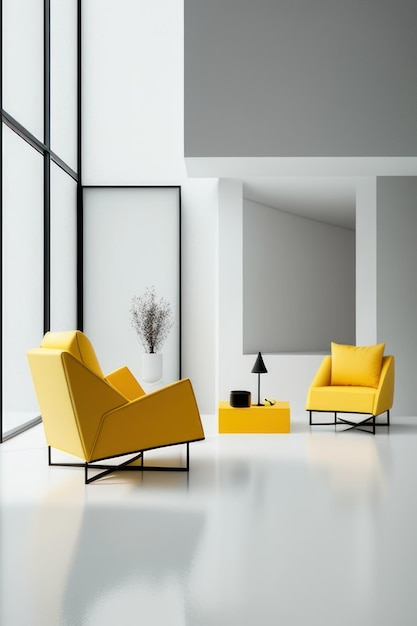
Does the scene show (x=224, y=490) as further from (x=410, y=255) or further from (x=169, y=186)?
(x=169, y=186)

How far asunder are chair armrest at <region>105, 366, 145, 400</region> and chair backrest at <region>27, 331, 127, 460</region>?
992 mm

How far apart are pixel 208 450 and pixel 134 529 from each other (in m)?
2.16

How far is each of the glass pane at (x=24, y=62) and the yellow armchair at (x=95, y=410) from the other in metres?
3.09

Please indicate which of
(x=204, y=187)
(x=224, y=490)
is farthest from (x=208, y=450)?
(x=204, y=187)

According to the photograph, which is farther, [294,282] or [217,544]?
[294,282]

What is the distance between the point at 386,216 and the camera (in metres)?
7.40

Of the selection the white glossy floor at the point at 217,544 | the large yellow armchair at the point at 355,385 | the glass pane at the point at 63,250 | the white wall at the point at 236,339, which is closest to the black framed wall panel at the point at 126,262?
the glass pane at the point at 63,250

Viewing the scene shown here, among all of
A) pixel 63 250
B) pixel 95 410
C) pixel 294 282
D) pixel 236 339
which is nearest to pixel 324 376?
pixel 236 339

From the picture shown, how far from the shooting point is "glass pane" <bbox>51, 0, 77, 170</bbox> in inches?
301

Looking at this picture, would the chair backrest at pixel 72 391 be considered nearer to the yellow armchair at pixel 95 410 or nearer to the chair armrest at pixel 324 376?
the yellow armchair at pixel 95 410

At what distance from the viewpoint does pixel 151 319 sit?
800 centimetres

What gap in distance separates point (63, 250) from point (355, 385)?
3.82m

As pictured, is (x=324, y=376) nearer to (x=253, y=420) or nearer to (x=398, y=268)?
(x=253, y=420)

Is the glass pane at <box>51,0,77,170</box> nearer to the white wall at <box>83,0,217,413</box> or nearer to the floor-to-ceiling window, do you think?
the floor-to-ceiling window
